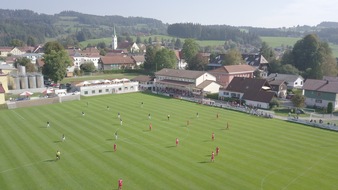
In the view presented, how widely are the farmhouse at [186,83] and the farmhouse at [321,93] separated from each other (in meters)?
19.1

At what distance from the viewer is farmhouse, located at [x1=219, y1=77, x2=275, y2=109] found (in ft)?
171

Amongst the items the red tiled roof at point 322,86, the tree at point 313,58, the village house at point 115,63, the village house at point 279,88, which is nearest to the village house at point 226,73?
the village house at point 279,88

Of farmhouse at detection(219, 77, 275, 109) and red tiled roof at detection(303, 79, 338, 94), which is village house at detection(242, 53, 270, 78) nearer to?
farmhouse at detection(219, 77, 275, 109)

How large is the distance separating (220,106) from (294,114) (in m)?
12.4

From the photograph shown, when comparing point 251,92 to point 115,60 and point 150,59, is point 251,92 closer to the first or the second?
point 150,59

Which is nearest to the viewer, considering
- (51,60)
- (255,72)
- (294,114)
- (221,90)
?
(294,114)

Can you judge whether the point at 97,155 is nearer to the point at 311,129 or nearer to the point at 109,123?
the point at 109,123

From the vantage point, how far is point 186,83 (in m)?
65.6

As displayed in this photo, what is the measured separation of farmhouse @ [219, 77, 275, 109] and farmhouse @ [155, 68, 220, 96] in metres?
3.92

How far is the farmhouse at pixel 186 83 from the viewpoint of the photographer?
63.4m

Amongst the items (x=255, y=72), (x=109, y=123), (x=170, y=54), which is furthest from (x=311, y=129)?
(x=170, y=54)

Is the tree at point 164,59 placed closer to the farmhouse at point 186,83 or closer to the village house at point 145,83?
the farmhouse at point 186,83

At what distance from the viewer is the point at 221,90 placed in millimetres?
60906

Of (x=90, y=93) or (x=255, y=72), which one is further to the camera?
(x=255, y=72)
